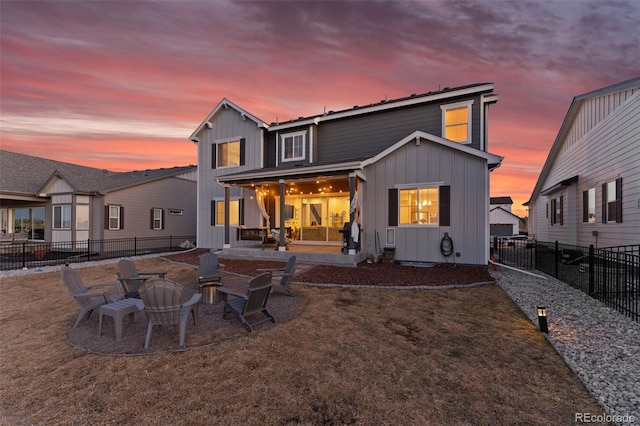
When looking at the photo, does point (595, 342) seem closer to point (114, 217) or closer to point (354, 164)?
point (354, 164)

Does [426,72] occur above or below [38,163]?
above

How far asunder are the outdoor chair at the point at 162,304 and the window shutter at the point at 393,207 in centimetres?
902

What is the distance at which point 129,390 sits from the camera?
3055 mm

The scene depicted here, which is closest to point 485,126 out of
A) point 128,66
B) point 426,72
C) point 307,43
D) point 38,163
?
point 426,72

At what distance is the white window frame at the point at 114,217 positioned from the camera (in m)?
17.2

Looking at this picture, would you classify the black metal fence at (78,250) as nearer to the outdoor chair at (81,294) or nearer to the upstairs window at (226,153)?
the upstairs window at (226,153)

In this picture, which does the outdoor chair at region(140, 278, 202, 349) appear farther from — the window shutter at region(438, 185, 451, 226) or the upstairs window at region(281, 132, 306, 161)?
the upstairs window at region(281, 132, 306, 161)

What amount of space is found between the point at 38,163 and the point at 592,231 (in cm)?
3514

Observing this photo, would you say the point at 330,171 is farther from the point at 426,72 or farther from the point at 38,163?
the point at 38,163

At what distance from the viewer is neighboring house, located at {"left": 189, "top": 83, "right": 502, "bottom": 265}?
34.9 ft

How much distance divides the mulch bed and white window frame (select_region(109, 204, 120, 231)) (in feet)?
28.1

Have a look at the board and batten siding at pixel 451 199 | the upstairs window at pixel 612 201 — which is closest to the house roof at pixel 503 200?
the upstairs window at pixel 612 201

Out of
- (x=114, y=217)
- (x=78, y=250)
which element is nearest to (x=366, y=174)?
(x=114, y=217)

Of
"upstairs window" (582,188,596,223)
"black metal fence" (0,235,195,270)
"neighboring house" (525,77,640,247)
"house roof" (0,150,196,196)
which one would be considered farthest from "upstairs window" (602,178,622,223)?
"house roof" (0,150,196,196)
